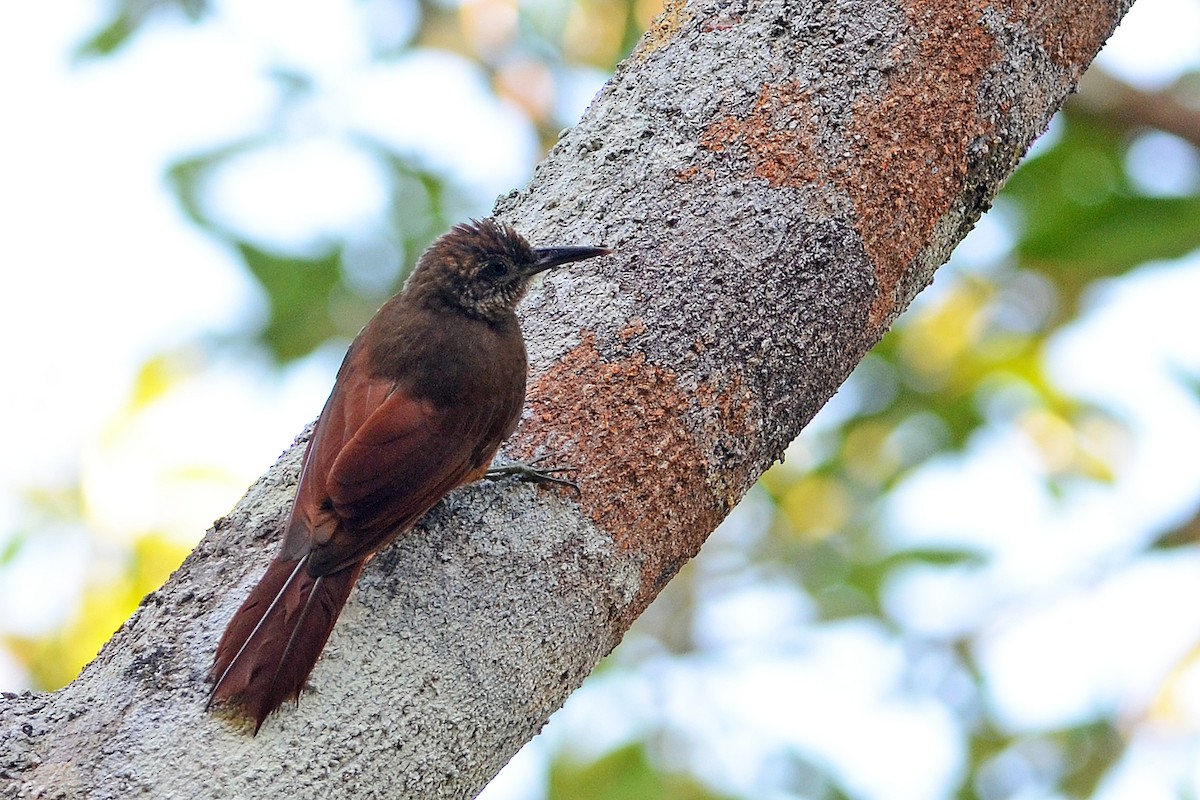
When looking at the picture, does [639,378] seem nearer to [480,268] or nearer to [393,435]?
[393,435]

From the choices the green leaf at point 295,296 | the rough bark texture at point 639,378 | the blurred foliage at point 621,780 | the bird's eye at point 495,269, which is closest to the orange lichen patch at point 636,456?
the rough bark texture at point 639,378

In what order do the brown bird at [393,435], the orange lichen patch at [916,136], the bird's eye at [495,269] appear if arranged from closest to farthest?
the brown bird at [393,435] → the orange lichen patch at [916,136] → the bird's eye at [495,269]

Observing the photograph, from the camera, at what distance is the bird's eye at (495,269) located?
2473mm

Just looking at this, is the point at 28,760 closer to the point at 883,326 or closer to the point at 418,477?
the point at 418,477

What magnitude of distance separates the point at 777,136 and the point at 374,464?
81 centimetres

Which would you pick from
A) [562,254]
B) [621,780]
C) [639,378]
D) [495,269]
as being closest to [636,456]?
[639,378]

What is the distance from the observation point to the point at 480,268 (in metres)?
2.63

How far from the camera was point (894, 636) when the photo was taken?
14.1ft

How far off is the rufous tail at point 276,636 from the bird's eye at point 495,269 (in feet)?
2.49

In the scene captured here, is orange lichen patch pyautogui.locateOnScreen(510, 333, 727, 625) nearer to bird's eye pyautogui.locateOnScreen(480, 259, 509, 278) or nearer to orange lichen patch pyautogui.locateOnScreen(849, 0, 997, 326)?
orange lichen patch pyautogui.locateOnScreen(849, 0, 997, 326)

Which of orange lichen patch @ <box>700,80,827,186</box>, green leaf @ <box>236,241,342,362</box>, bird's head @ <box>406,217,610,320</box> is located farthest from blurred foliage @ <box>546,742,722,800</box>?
orange lichen patch @ <box>700,80,827,186</box>

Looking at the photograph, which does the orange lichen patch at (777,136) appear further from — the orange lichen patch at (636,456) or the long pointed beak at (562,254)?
the orange lichen patch at (636,456)

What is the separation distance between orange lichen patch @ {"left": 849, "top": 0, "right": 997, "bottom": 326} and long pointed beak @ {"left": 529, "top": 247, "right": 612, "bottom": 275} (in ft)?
1.23

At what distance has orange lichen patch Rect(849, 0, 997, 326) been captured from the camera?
77.1 inches
